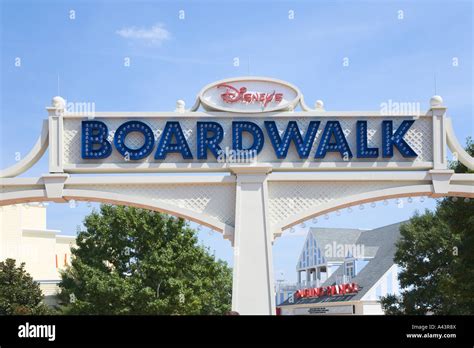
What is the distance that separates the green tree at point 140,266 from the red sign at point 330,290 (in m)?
12.6

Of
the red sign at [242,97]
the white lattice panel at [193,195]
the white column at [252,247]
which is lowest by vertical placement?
the white column at [252,247]

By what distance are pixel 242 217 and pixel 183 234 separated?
15222 millimetres

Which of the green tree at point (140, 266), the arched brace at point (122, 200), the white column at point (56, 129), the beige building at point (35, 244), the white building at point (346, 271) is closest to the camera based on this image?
the arched brace at point (122, 200)

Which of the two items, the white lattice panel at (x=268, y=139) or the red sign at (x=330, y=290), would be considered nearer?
the white lattice panel at (x=268, y=139)

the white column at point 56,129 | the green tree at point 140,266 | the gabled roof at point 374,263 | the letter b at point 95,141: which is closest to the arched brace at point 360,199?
the letter b at point 95,141

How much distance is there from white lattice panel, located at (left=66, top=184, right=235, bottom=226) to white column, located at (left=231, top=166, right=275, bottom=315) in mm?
265

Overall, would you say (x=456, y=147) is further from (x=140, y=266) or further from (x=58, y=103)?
(x=140, y=266)

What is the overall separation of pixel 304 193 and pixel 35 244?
2873cm

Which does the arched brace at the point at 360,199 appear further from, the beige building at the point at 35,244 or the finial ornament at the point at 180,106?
the beige building at the point at 35,244

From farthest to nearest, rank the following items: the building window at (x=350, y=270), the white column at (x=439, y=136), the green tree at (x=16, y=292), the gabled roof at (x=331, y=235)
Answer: the gabled roof at (x=331, y=235)
the building window at (x=350, y=270)
the green tree at (x=16, y=292)
the white column at (x=439, y=136)

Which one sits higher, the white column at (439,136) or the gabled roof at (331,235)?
the gabled roof at (331,235)

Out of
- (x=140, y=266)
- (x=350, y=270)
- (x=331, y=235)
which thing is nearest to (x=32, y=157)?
(x=140, y=266)

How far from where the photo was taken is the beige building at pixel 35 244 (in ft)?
121
